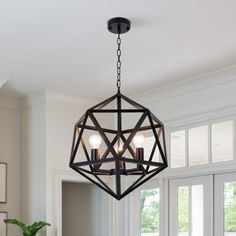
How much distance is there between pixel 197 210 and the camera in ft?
15.9

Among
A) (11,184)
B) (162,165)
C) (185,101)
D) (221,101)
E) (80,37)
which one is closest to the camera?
(162,165)

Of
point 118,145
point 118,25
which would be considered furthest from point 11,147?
point 118,145

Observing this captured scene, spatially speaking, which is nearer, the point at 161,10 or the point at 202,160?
the point at 161,10

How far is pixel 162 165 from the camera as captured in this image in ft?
9.89

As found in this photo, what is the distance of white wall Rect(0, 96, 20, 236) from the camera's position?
5.43m

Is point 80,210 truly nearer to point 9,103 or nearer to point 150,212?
point 150,212

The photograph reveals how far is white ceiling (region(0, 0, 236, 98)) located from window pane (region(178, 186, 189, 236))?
3.63 feet

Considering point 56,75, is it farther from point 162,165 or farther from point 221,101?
point 162,165

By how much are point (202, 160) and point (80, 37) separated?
5.99 ft

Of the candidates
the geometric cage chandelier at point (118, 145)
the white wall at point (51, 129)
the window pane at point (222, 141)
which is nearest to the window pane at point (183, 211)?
the window pane at point (222, 141)

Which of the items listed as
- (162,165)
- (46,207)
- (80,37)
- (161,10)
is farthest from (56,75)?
(162,165)

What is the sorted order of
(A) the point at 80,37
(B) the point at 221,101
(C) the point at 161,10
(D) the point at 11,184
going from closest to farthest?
1. (C) the point at 161,10
2. (A) the point at 80,37
3. (B) the point at 221,101
4. (D) the point at 11,184

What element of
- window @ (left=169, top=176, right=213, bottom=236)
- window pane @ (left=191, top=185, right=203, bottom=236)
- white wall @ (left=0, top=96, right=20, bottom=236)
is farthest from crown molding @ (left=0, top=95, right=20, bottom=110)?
window pane @ (left=191, top=185, right=203, bottom=236)

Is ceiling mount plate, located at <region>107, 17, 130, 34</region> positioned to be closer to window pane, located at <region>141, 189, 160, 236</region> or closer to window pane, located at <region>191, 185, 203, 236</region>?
window pane, located at <region>191, 185, 203, 236</region>
